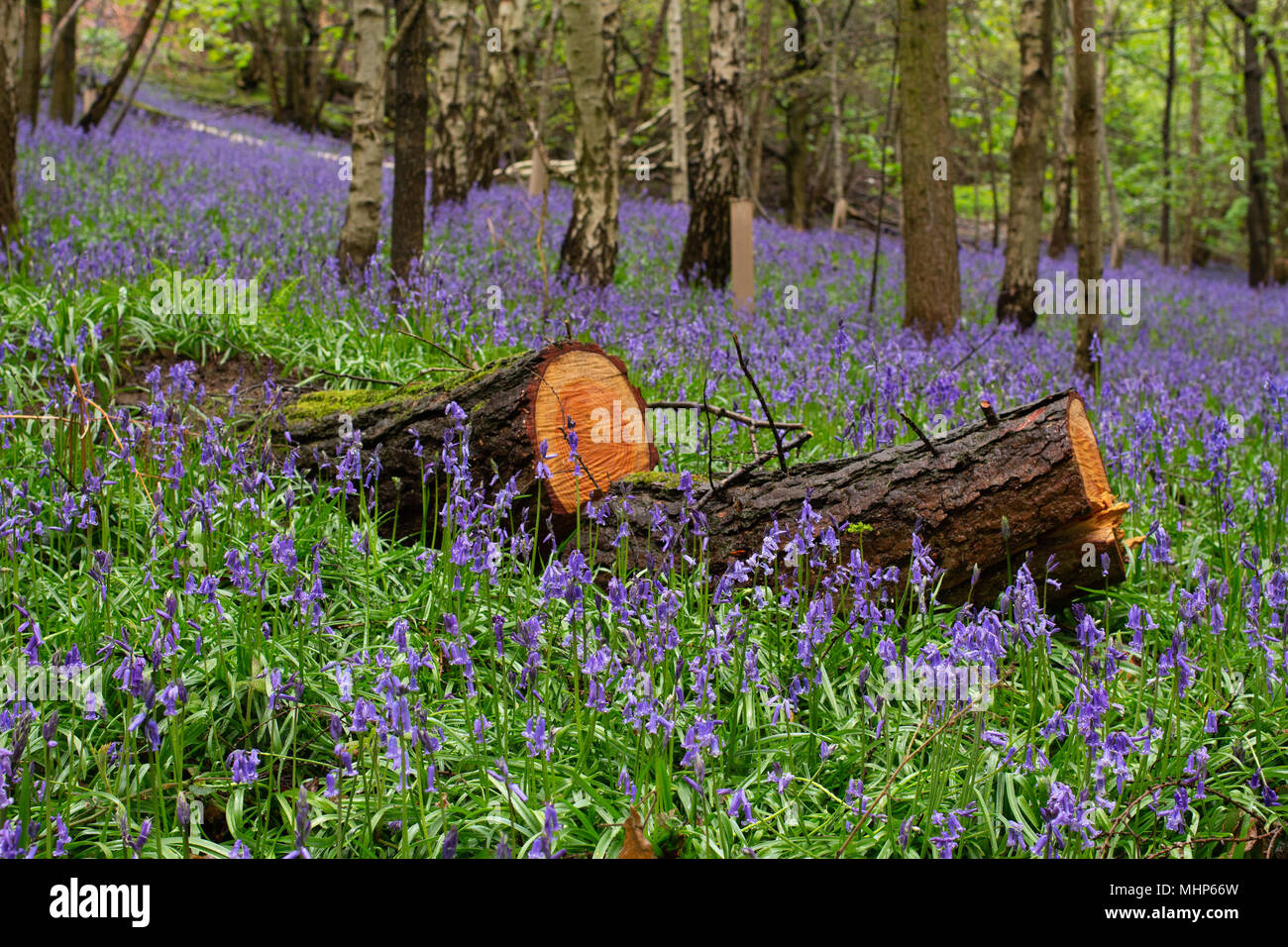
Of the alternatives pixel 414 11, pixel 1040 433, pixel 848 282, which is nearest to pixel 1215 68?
pixel 848 282

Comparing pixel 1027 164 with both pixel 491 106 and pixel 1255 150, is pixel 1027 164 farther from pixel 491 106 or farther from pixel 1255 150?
pixel 1255 150

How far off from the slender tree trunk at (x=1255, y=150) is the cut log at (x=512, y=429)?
702 inches

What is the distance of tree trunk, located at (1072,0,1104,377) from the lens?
23.8 ft

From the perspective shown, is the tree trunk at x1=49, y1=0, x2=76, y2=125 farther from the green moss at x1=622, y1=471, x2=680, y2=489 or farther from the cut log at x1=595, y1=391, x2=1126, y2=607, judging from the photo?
the cut log at x1=595, y1=391, x2=1126, y2=607

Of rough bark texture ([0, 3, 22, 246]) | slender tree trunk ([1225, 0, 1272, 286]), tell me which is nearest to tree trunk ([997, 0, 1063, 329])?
rough bark texture ([0, 3, 22, 246])

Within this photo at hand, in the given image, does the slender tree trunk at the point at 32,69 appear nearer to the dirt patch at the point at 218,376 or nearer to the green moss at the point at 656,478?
the dirt patch at the point at 218,376

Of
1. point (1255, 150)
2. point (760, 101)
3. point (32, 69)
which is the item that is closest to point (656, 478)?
point (32, 69)

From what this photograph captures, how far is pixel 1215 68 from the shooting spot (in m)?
26.5

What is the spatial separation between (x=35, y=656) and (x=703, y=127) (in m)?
9.39

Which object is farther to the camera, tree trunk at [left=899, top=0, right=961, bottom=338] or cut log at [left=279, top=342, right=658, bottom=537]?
tree trunk at [left=899, top=0, right=961, bottom=338]

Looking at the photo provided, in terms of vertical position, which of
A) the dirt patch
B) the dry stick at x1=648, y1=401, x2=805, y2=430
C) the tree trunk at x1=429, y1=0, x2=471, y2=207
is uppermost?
the tree trunk at x1=429, y1=0, x2=471, y2=207

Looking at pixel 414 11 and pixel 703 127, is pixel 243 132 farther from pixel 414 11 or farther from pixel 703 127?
pixel 414 11

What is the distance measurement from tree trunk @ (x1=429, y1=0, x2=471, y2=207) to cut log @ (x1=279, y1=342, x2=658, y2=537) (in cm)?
866

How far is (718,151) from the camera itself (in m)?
10.3
